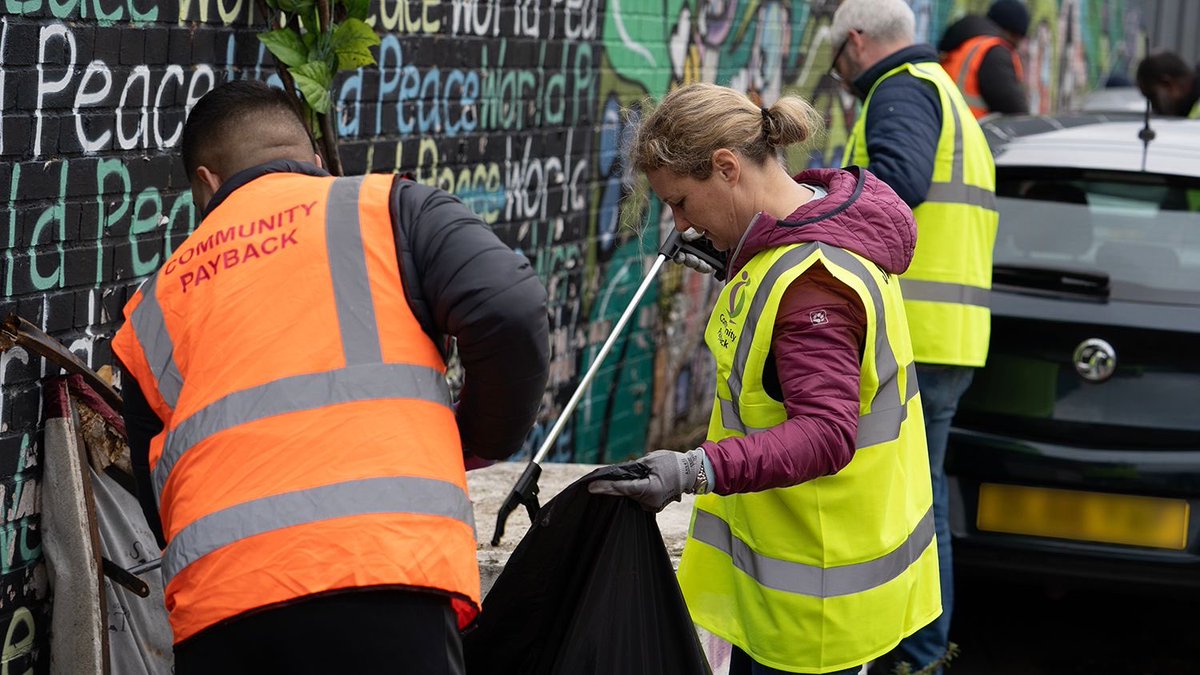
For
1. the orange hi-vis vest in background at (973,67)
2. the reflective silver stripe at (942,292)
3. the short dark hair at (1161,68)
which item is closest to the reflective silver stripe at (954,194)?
the reflective silver stripe at (942,292)

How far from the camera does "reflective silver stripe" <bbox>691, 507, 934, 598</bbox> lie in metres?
2.71

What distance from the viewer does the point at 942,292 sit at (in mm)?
4457

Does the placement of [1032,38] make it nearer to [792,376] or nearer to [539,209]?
[539,209]

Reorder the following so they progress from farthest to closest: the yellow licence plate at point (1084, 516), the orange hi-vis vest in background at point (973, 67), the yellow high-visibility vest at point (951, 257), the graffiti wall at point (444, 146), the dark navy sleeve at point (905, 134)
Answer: the orange hi-vis vest in background at point (973, 67) < the yellow licence plate at point (1084, 516) < the yellow high-visibility vest at point (951, 257) < the dark navy sleeve at point (905, 134) < the graffiti wall at point (444, 146)

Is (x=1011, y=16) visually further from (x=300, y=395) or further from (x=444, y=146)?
(x=300, y=395)

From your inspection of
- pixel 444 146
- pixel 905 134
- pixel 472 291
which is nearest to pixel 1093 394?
pixel 905 134

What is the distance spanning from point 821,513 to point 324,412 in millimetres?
930

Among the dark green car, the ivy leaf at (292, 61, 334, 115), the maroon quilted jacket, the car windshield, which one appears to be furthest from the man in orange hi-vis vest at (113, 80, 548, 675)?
the car windshield

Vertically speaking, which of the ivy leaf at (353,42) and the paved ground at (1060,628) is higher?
the ivy leaf at (353,42)

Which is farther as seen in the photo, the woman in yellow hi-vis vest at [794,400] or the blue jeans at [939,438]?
the blue jeans at [939,438]

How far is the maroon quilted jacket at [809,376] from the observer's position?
8.14ft

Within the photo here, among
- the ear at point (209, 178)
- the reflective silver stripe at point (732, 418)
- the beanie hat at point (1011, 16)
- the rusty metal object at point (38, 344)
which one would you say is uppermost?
the beanie hat at point (1011, 16)

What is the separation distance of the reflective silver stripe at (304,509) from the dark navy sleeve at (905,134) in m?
2.44

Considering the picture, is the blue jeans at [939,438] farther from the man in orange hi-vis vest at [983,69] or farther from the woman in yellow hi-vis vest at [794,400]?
the man in orange hi-vis vest at [983,69]
